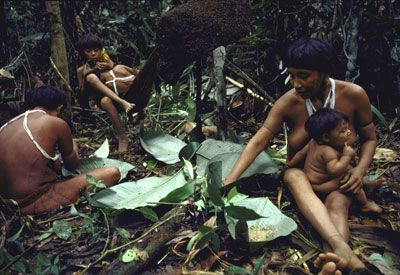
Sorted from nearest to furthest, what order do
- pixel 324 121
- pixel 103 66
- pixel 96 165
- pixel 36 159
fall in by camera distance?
1. pixel 324 121
2. pixel 36 159
3. pixel 96 165
4. pixel 103 66

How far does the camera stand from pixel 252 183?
3174mm

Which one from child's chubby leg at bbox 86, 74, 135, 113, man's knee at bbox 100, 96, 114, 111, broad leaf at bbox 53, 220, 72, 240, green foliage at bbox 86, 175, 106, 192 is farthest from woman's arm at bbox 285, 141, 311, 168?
man's knee at bbox 100, 96, 114, 111

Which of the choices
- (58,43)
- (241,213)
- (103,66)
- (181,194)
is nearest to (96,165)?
(181,194)

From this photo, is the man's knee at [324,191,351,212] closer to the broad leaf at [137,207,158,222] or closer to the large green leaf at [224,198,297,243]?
the large green leaf at [224,198,297,243]

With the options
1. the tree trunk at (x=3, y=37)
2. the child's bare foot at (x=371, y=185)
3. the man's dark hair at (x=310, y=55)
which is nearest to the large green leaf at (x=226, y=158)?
the child's bare foot at (x=371, y=185)

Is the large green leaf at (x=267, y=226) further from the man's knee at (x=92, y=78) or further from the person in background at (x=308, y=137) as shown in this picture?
the man's knee at (x=92, y=78)

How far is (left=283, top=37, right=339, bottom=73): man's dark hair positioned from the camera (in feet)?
7.89

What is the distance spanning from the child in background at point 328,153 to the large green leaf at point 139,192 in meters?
1.03

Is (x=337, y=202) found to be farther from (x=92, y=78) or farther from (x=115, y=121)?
(x=92, y=78)

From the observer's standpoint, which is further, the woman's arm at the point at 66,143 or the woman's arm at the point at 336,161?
the woman's arm at the point at 66,143

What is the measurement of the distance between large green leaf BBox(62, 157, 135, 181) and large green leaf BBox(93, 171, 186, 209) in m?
0.49

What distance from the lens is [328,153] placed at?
8.24 feet

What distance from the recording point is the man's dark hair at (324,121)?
2.44 meters

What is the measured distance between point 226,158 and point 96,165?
1310mm
